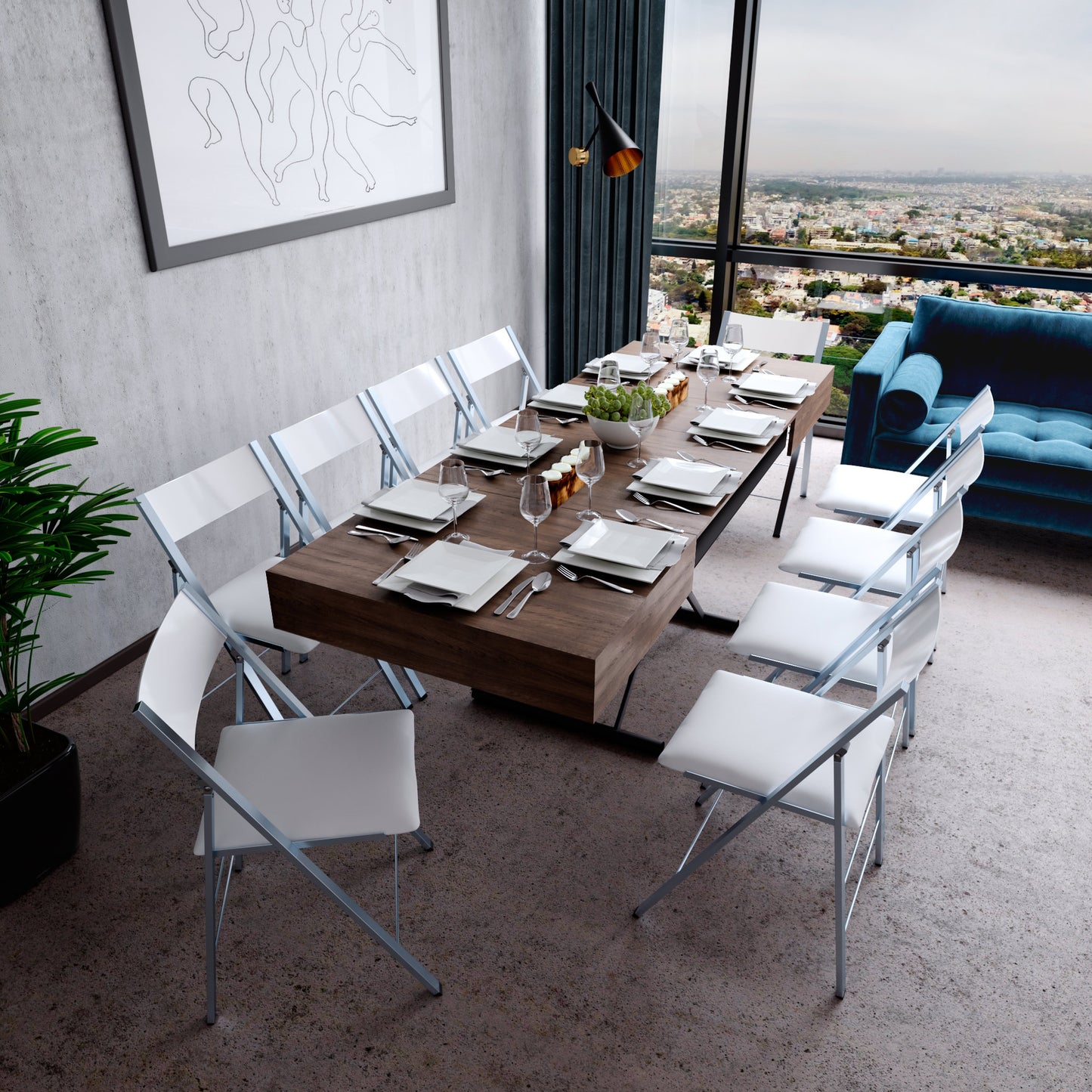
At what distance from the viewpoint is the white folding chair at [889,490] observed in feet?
10.3

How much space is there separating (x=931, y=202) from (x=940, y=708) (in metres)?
2.84

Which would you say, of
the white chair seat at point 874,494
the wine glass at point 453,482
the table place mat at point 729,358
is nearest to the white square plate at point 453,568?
the wine glass at point 453,482

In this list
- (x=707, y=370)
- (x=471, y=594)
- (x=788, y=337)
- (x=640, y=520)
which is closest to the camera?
(x=471, y=594)

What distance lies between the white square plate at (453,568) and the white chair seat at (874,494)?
59.2 inches

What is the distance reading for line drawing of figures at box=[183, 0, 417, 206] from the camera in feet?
9.81

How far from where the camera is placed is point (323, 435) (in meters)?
2.95

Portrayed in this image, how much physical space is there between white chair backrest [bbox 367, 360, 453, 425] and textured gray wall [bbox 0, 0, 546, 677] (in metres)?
0.52

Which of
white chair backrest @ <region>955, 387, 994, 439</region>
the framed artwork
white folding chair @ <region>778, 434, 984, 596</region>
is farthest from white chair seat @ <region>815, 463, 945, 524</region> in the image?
the framed artwork

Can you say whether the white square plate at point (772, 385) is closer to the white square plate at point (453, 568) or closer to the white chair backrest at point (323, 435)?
the white chair backrest at point (323, 435)

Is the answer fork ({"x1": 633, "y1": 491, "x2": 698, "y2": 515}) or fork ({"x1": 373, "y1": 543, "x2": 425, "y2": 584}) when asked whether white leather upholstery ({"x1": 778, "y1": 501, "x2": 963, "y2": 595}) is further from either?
fork ({"x1": 373, "y1": 543, "x2": 425, "y2": 584})

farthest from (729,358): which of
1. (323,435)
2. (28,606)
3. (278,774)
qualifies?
(28,606)

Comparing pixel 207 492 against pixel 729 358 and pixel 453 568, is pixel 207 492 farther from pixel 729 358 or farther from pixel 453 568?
pixel 729 358

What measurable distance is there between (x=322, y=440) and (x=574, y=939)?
166 cm

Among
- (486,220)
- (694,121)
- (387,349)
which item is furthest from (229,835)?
(694,121)
